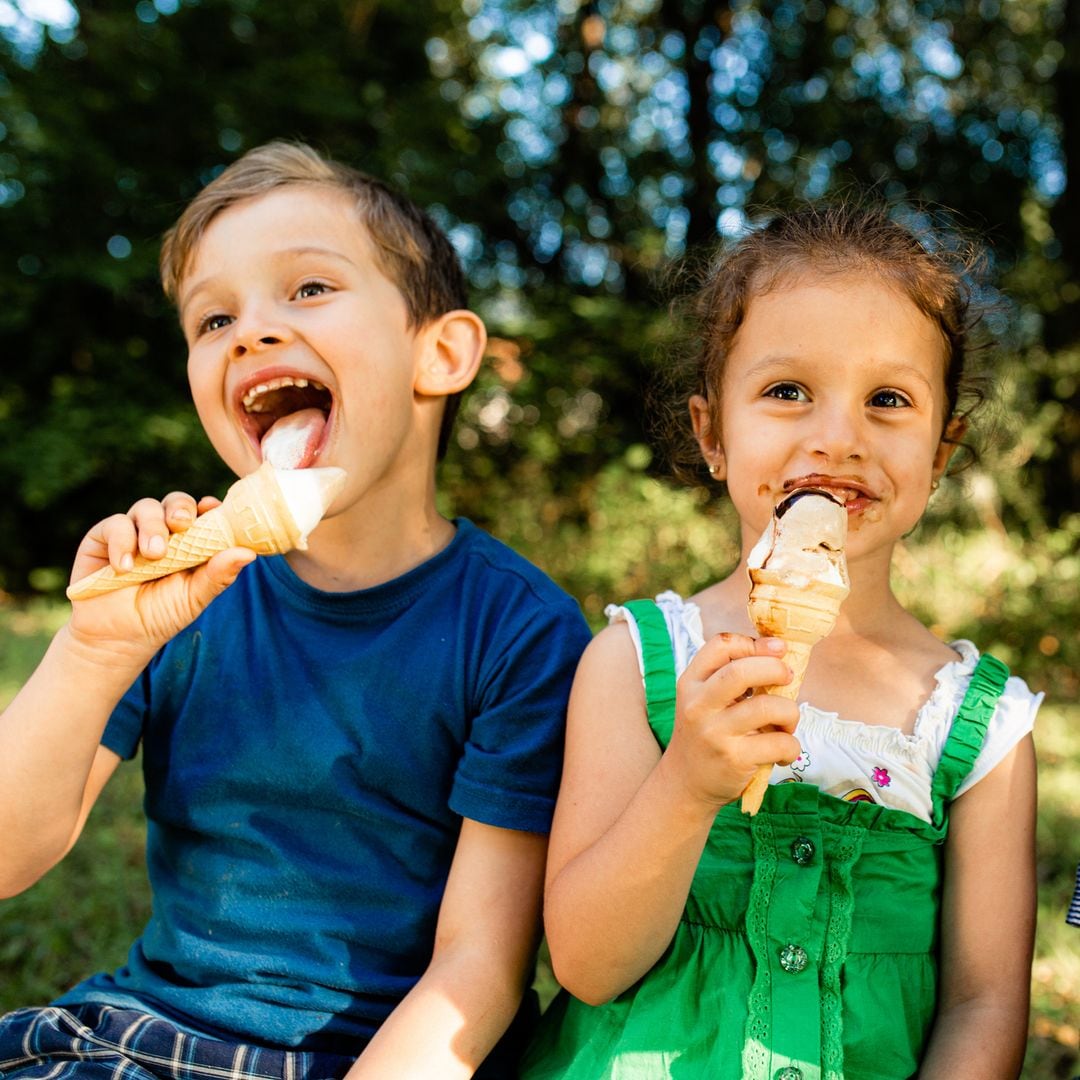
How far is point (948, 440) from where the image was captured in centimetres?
214

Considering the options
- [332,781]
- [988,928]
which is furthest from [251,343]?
[988,928]

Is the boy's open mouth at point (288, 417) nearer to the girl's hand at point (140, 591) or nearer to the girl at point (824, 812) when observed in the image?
the girl's hand at point (140, 591)

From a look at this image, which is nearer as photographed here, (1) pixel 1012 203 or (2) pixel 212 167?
(2) pixel 212 167

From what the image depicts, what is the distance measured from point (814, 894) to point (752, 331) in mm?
933

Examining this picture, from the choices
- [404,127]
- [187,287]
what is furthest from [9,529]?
[187,287]

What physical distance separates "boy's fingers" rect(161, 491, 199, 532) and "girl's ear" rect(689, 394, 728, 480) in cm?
95

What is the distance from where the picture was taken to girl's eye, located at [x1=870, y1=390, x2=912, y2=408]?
1.88m

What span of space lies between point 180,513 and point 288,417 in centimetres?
35

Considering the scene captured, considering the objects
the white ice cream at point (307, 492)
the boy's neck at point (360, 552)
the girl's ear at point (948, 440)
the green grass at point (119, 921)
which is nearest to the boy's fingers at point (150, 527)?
the white ice cream at point (307, 492)

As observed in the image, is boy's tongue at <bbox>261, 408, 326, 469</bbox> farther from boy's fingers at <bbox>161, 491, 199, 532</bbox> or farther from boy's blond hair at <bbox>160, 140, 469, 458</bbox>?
boy's blond hair at <bbox>160, 140, 469, 458</bbox>

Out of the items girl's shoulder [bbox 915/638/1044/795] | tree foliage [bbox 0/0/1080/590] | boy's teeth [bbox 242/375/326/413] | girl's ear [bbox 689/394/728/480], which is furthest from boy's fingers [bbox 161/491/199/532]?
tree foliage [bbox 0/0/1080/590]

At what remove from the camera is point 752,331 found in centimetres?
198

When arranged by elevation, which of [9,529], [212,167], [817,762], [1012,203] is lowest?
[817,762]

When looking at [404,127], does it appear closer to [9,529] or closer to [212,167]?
[212,167]
